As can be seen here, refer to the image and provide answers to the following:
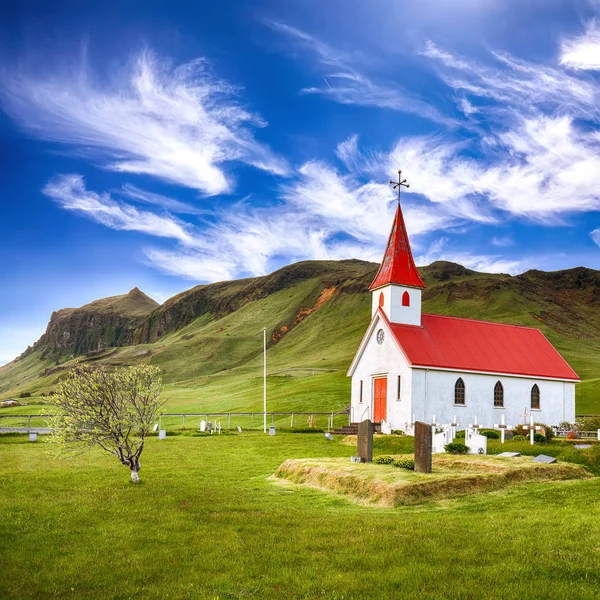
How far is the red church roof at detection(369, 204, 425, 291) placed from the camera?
47.0 metres

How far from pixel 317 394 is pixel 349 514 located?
55.2 metres

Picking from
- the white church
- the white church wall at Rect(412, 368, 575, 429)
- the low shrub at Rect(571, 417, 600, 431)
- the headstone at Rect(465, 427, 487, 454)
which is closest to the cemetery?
the headstone at Rect(465, 427, 487, 454)

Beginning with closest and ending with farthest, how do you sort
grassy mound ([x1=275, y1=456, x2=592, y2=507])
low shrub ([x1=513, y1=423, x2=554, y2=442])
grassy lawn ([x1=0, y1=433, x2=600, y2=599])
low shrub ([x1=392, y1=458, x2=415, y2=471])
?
1. grassy lawn ([x1=0, y1=433, x2=600, y2=599])
2. grassy mound ([x1=275, y1=456, x2=592, y2=507])
3. low shrub ([x1=392, y1=458, x2=415, y2=471])
4. low shrub ([x1=513, y1=423, x2=554, y2=442])

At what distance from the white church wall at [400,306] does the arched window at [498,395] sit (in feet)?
25.0

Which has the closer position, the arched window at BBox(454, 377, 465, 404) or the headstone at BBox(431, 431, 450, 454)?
the headstone at BBox(431, 431, 450, 454)

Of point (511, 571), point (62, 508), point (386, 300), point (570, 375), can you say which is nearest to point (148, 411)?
point (62, 508)

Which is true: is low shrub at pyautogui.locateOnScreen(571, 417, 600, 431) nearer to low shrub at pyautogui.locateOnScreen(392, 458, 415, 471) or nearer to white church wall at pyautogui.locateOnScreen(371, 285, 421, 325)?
white church wall at pyautogui.locateOnScreen(371, 285, 421, 325)

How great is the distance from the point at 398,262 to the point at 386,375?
9.12 meters

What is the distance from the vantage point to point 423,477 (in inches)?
771

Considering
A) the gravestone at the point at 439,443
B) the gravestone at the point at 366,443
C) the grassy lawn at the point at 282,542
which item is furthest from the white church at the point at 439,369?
the grassy lawn at the point at 282,542

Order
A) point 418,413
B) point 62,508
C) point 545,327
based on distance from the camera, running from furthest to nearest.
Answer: point 545,327 → point 418,413 → point 62,508

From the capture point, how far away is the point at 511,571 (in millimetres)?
10414

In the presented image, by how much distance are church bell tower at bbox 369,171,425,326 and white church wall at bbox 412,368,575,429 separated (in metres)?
5.70

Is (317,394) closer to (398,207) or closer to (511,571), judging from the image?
(398,207)
